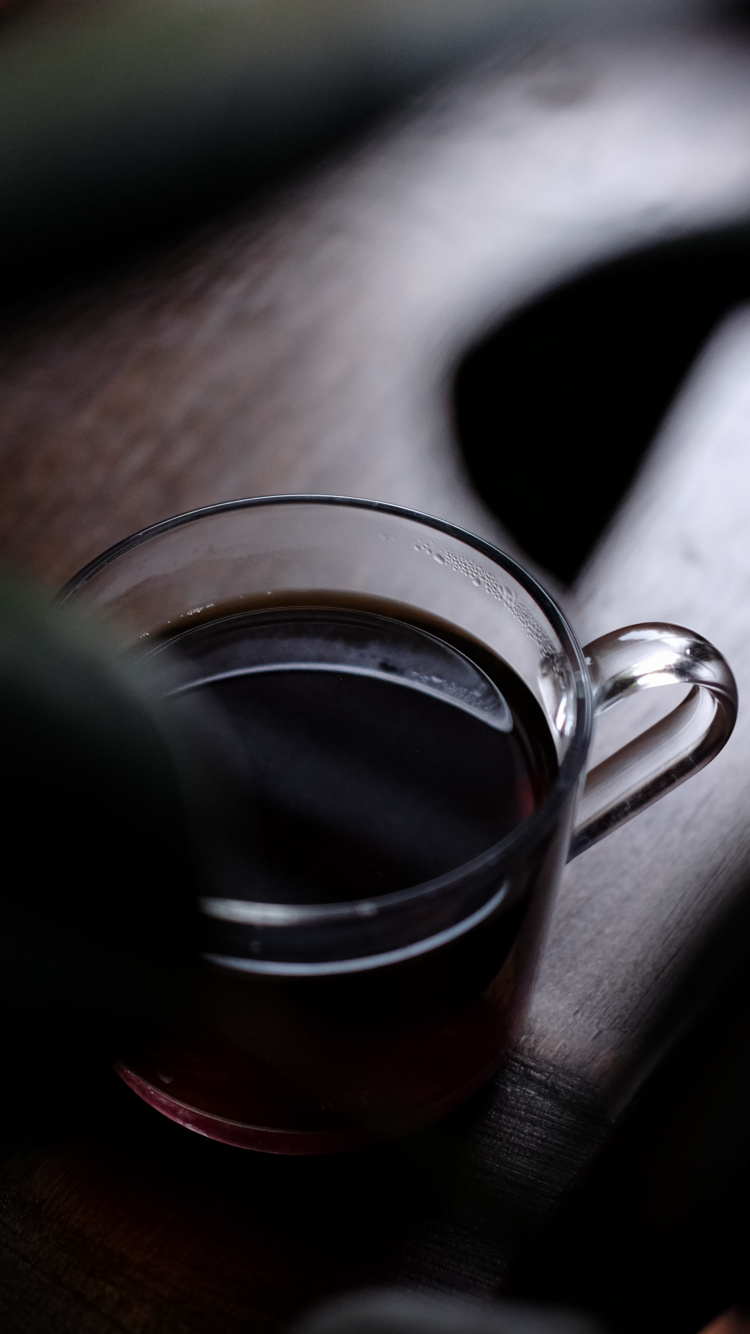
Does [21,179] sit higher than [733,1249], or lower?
higher

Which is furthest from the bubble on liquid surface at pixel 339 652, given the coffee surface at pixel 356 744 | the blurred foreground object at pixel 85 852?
the blurred foreground object at pixel 85 852

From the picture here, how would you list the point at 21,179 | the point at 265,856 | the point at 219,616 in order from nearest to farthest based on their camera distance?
the point at 265,856 → the point at 219,616 → the point at 21,179

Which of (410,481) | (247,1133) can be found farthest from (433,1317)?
(410,481)

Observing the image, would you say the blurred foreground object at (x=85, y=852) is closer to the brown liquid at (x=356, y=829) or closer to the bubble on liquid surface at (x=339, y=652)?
the brown liquid at (x=356, y=829)

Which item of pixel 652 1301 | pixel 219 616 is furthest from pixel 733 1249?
pixel 219 616

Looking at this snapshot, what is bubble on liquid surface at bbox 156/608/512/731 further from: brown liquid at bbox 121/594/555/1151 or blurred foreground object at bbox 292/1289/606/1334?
blurred foreground object at bbox 292/1289/606/1334

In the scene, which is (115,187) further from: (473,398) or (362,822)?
(362,822)

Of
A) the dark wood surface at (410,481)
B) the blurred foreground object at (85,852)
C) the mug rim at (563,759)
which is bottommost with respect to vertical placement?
the dark wood surface at (410,481)
